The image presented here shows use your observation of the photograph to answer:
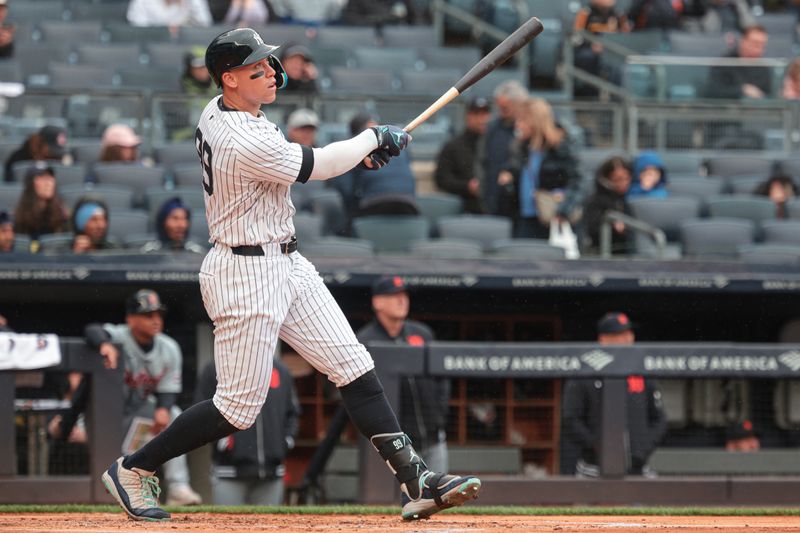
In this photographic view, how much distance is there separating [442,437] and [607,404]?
849 mm

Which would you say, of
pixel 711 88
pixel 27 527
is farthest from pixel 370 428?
pixel 711 88

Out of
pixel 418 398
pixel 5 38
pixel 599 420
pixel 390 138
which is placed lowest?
pixel 599 420

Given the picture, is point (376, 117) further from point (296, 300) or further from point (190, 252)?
point (296, 300)

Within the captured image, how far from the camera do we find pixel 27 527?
A: 492 centimetres

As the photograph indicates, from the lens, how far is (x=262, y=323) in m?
4.75

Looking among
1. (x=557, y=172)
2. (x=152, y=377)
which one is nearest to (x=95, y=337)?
(x=152, y=377)

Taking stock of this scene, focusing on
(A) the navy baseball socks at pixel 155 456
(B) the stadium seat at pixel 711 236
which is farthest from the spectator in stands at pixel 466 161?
(A) the navy baseball socks at pixel 155 456

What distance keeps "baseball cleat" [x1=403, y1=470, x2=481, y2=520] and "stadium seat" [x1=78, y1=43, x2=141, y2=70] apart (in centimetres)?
764

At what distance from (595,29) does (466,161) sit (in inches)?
134

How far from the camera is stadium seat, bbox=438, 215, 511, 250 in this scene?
925 centimetres

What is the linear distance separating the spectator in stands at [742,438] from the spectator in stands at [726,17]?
6.84m

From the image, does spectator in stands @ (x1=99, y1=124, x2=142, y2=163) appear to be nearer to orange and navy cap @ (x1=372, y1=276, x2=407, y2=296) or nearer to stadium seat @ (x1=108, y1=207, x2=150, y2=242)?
stadium seat @ (x1=108, y1=207, x2=150, y2=242)

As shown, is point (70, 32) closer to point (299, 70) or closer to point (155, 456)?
point (299, 70)

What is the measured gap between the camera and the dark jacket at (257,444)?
7.26 m
